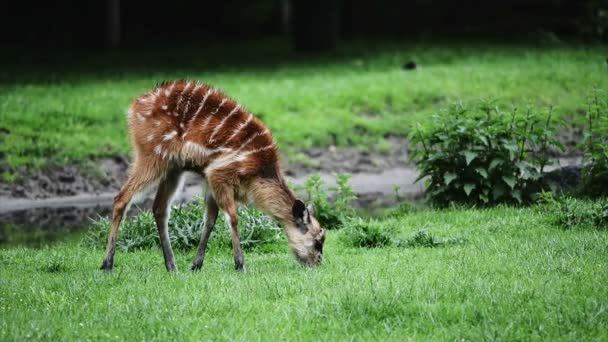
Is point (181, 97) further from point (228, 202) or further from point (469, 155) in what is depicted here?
point (469, 155)

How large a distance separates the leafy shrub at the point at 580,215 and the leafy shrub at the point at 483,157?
4.24 ft

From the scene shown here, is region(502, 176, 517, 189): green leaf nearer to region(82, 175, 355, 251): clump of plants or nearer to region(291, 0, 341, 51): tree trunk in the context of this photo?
region(82, 175, 355, 251): clump of plants

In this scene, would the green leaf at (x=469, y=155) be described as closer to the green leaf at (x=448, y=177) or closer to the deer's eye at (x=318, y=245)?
the green leaf at (x=448, y=177)

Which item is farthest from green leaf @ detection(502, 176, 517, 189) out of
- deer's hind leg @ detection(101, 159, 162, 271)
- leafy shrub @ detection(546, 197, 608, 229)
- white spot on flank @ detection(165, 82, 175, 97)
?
deer's hind leg @ detection(101, 159, 162, 271)

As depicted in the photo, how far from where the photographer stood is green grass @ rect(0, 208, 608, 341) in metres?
6.05

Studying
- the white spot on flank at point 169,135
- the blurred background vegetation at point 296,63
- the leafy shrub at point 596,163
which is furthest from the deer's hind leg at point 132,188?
the blurred background vegetation at point 296,63

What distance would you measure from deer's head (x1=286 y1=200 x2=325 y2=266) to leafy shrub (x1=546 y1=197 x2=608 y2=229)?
259 centimetres

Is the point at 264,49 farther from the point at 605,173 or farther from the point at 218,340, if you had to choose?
the point at 218,340

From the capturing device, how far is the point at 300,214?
8.46 meters

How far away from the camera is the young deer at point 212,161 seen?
27.6 feet

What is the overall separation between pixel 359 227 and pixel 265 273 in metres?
1.76

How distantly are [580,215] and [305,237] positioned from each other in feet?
9.44

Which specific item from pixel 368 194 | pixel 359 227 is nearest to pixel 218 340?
pixel 359 227

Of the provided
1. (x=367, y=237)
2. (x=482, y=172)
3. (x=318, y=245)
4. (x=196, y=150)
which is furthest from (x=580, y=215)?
(x=196, y=150)
